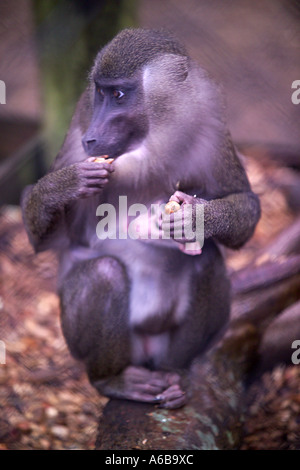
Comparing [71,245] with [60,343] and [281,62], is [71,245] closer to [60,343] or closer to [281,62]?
[60,343]

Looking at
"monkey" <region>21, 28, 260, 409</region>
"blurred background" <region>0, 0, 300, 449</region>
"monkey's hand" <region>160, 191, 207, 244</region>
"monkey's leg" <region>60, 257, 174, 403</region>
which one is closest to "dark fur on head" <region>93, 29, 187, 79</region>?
"monkey" <region>21, 28, 260, 409</region>

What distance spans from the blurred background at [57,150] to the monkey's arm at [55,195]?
50cm

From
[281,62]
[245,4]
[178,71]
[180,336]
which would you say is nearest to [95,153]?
[178,71]

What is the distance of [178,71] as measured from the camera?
1943 millimetres

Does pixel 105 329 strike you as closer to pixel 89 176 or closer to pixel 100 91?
pixel 89 176

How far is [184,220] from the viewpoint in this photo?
181cm

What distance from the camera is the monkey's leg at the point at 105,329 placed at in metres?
2.23

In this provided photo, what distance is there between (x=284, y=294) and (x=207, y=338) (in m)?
0.79

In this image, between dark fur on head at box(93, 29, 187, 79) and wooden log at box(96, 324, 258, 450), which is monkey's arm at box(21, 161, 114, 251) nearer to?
dark fur on head at box(93, 29, 187, 79)

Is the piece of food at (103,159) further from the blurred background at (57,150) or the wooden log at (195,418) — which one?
the wooden log at (195,418)

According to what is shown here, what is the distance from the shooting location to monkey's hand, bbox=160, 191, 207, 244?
1.81 m

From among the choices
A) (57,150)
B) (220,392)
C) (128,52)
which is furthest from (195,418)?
(57,150)

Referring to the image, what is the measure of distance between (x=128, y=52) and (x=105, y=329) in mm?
1068

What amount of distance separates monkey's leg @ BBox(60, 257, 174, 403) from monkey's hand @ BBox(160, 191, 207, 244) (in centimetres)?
46
